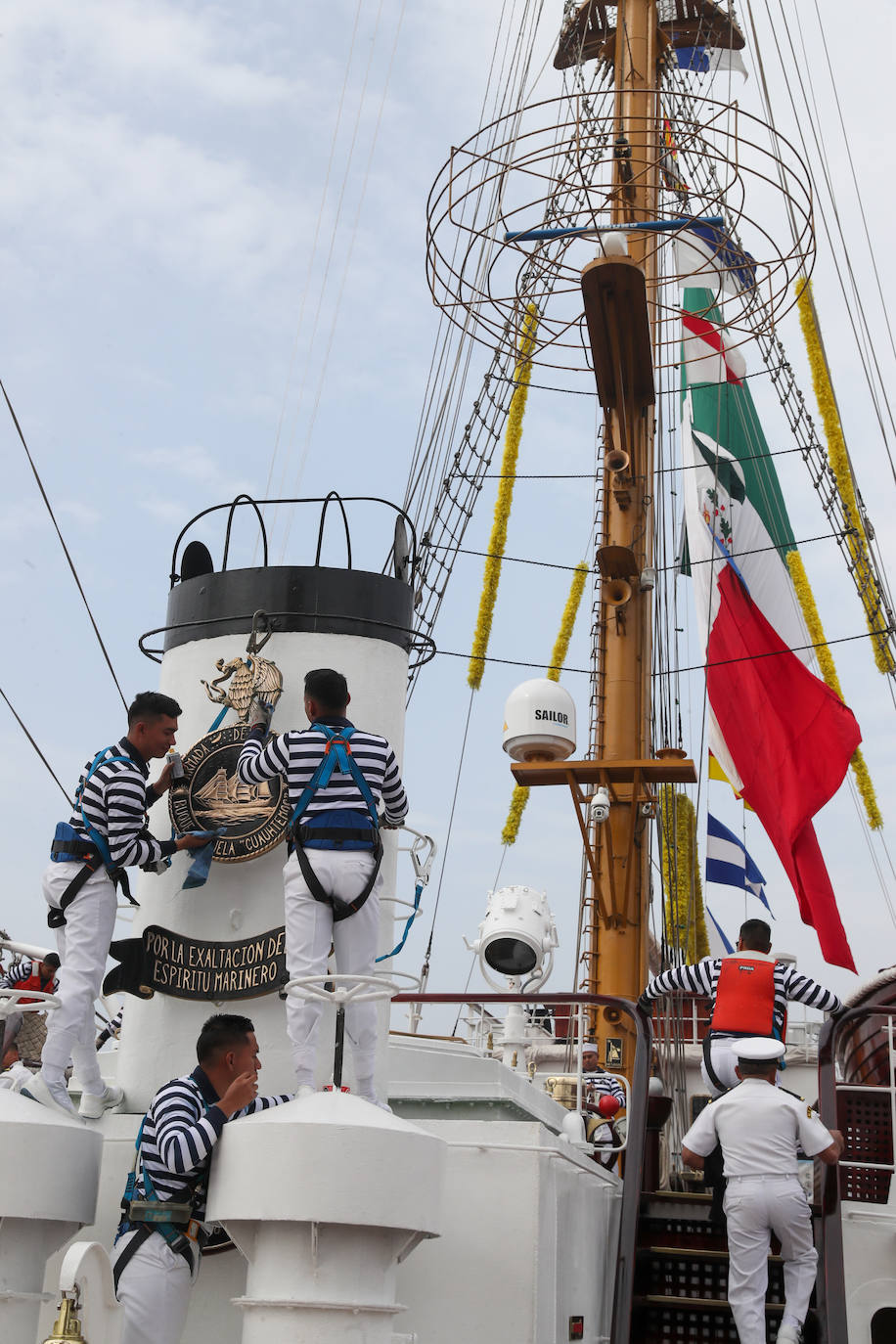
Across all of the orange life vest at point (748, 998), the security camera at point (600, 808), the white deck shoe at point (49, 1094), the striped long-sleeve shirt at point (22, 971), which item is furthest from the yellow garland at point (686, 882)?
the white deck shoe at point (49, 1094)

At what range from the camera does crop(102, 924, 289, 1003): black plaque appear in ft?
17.7

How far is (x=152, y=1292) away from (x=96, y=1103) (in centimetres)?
129

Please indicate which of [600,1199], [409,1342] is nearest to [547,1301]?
[409,1342]

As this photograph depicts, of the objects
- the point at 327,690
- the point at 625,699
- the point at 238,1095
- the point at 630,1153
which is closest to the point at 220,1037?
the point at 238,1095

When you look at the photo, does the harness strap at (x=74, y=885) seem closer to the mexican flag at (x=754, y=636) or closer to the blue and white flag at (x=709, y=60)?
the mexican flag at (x=754, y=636)

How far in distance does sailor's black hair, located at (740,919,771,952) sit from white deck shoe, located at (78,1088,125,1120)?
280cm

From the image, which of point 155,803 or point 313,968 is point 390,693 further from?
point 313,968

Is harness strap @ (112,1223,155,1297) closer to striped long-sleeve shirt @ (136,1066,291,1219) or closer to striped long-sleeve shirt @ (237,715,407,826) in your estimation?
striped long-sleeve shirt @ (136,1066,291,1219)

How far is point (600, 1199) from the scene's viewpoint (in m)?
6.05

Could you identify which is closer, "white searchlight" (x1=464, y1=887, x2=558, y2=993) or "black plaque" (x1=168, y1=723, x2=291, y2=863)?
"black plaque" (x1=168, y1=723, x2=291, y2=863)

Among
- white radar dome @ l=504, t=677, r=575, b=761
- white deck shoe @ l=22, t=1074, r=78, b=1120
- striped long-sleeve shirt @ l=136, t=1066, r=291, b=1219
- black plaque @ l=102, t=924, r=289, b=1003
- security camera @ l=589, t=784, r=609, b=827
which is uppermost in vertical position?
white radar dome @ l=504, t=677, r=575, b=761

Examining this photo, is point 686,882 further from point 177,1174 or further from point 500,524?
point 177,1174

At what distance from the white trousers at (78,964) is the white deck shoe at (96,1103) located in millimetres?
110

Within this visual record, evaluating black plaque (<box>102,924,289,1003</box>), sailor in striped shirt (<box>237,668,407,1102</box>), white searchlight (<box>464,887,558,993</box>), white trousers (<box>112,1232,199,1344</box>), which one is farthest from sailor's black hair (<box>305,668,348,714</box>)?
white searchlight (<box>464,887,558,993</box>)
